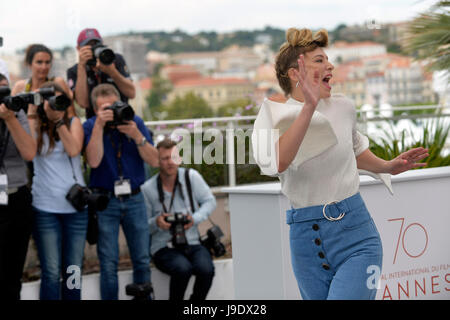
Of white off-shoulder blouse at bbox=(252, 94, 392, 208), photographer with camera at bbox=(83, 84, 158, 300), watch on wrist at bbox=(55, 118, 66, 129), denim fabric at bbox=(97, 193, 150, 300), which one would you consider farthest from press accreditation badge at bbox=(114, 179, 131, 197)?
white off-shoulder blouse at bbox=(252, 94, 392, 208)

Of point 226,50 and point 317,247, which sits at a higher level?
point 226,50

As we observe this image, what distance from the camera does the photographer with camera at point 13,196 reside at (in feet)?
13.4

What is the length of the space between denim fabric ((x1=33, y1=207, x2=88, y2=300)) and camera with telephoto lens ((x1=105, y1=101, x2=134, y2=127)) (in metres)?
0.64

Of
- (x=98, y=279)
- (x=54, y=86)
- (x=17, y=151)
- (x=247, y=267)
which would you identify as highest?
(x=54, y=86)

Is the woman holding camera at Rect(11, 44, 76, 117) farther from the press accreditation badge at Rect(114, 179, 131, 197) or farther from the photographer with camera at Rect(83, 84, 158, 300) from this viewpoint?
the press accreditation badge at Rect(114, 179, 131, 197)

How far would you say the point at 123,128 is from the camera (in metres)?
4.75

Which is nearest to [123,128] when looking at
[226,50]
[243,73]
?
[243,73]

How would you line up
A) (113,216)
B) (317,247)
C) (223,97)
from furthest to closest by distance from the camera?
(223,97) < (113,216) < (317,247)

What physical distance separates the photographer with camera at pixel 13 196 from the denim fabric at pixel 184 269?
4.31 feet

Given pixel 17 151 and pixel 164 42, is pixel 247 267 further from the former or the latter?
pixel 164 42

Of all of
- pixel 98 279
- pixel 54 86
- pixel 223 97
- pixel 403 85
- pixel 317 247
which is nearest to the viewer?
pixel 317 247

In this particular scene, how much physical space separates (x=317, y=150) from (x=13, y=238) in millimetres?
2344

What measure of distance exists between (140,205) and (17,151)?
3.64 ft

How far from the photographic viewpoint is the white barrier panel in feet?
12.9
